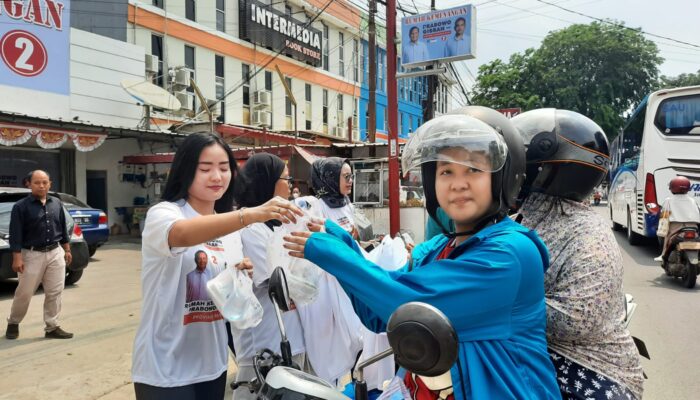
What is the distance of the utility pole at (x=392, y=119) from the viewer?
10.7 m

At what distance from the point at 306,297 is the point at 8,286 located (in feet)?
27.6

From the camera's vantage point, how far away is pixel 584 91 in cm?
2864

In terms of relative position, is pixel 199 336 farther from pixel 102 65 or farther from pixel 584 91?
pixel 584 91

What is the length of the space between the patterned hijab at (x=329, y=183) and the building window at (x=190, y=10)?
17.4m

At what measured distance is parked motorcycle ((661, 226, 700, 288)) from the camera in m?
7.41

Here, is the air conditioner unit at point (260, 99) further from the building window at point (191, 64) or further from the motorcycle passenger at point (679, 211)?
the motorcycle passenger at point (679, 211)

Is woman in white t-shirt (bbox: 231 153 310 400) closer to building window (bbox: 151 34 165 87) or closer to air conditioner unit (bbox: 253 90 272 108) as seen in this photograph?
building window (bbox: 151 34 165 87)

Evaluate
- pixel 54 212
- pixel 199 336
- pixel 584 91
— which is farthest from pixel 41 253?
pixel 584 91

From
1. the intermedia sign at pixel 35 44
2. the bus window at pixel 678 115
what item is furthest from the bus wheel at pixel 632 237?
the intermedia sign at pixel 35 44

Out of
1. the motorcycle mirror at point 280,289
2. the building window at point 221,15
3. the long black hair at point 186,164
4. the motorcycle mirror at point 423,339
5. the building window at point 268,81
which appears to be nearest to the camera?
the motorcycle mirror at point 423,339

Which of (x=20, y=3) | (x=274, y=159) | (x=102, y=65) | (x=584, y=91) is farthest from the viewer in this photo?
(x=584, y=91)

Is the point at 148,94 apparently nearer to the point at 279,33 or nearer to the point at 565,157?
the point at 279,33

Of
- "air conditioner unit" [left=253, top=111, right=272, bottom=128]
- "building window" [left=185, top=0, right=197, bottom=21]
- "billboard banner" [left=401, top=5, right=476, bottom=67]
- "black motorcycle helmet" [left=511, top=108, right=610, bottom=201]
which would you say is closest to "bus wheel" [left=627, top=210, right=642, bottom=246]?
"billboard banner" [left=401, top=5, right=476, bottom=67]

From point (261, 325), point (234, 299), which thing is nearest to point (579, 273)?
point (234, 299)
